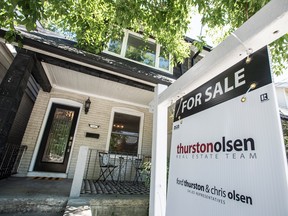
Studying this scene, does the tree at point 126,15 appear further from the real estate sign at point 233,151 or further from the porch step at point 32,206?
the porch step at point 32,206

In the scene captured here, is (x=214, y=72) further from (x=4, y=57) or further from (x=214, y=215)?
(x=4, y=57)

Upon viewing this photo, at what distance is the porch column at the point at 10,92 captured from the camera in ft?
8.70

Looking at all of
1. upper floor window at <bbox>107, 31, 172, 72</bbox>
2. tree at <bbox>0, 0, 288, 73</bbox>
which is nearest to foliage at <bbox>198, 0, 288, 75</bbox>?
tree at <bbox>0, 0, 288, 73</bbox>

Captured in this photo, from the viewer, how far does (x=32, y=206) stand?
2.60 meters

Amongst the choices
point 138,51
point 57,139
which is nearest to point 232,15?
point 138,51

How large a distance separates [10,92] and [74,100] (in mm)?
2795

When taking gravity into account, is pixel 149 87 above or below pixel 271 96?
above

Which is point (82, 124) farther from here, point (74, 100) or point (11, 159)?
point (11, 159)

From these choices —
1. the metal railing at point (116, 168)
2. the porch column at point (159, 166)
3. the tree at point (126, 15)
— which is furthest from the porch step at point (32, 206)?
the tree at point (126, 15)

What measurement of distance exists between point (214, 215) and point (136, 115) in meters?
5.58

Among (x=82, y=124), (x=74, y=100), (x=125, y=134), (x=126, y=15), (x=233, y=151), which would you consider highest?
(x=126, y=15)

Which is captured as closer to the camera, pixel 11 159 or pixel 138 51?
pixel 11 159

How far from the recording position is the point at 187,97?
1258mm

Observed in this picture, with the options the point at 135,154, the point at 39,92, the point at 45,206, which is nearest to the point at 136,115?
the point at 135,154
